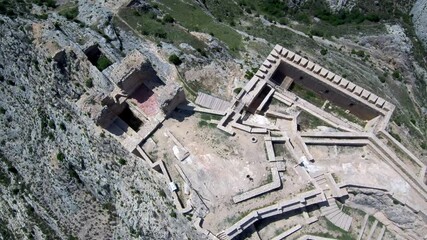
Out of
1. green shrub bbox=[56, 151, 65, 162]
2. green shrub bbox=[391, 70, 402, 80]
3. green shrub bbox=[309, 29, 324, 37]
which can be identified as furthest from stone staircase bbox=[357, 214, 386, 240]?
green shrub bbox=[56, 151, 65, 162]

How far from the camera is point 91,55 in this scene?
55.1m

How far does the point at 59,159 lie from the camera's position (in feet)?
183

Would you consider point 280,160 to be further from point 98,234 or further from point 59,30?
point 59,30

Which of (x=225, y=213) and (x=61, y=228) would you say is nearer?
(x=225, y=213)

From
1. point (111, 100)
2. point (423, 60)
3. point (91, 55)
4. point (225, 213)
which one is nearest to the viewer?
point (225, 213)

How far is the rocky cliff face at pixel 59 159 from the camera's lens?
49.6 metres

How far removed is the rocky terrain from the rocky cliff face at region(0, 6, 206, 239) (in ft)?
0.42

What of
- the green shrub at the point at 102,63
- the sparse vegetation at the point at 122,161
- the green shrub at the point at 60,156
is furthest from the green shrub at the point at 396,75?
the green shrub at the point at 60,156

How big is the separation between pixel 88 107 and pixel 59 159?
1194cm

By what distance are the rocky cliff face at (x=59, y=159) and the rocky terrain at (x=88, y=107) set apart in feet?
0.42

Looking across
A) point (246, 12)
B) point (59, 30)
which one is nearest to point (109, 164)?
point (59, 30)

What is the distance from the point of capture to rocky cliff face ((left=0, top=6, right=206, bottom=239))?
49594mm

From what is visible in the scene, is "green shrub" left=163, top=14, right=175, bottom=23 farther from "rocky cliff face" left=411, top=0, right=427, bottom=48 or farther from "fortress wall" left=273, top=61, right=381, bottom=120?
"rocky cliff face" left=411, top=0, right=427, bottom=48

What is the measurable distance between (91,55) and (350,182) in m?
32.2
